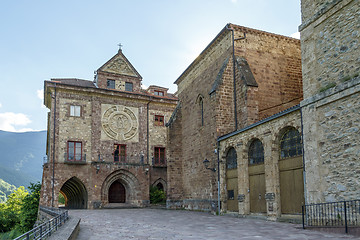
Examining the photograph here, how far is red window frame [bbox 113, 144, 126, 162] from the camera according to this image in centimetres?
3017

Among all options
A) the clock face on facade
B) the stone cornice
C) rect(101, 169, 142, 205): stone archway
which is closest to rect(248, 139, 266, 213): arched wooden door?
the stone cornice

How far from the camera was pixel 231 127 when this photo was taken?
2006cm

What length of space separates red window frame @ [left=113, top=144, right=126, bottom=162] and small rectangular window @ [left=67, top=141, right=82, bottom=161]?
9.94 ft

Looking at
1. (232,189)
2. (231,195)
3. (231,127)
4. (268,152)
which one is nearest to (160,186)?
(231,127)

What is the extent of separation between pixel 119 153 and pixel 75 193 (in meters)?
6.28

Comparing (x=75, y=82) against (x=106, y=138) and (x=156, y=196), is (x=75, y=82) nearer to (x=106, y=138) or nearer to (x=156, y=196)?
(x=106, y=138)

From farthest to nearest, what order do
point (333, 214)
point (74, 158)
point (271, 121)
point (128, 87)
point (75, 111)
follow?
point (128, 87)
point (75, 111)
point (74, 158)
point (271, 121)
point (333, 214)

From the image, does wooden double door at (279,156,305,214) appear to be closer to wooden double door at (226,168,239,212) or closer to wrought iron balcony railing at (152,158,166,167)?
wooden double door at (226,168,239,212)

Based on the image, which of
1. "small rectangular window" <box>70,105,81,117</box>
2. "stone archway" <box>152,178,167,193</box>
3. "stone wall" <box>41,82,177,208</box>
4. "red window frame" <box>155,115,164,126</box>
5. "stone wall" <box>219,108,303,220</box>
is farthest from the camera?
"red window frame" <box>155,115,164,126</box>

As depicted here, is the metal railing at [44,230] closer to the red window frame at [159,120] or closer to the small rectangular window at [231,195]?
the small rectangular window at [231,195]

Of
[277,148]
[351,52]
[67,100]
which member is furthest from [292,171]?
[67,100]

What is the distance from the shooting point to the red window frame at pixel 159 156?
32312 millimetres

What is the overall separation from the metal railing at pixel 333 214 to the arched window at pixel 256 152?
4.12 metres

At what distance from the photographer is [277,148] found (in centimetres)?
1438
